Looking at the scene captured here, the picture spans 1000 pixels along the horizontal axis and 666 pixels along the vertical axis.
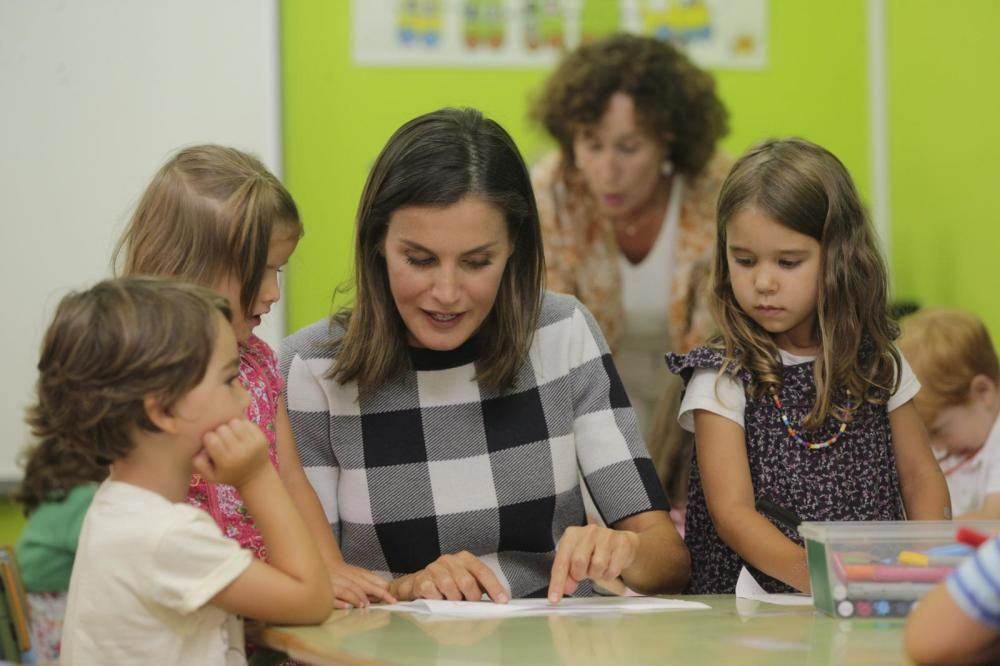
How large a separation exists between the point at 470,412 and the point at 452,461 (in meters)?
0.07

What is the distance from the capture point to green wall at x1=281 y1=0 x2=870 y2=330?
140 inches

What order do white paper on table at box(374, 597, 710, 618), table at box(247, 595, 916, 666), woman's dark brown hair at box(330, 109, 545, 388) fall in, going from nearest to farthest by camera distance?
table at box(247, 595, 916, 666)
white paper on table at box(374, 597, 710, 618)
woman's dark brown hair at box(330, 109, 545, 388)

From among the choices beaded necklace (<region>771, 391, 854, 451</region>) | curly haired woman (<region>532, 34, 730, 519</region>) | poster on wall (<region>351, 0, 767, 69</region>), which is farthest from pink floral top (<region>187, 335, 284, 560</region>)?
poster on wall (<region>351, 0, 767, 69</region>)

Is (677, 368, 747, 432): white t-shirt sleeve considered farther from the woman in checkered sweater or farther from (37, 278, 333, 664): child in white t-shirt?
(37, 278, 333, 664): child in white t-shirt

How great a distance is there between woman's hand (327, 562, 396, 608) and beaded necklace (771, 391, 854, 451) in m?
0.62

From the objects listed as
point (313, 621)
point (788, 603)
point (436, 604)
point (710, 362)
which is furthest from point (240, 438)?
point (710, 362)

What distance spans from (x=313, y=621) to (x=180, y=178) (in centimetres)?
61

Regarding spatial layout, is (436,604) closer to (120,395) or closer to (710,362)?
(120,395)

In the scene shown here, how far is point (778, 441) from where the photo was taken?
1855 millimetres

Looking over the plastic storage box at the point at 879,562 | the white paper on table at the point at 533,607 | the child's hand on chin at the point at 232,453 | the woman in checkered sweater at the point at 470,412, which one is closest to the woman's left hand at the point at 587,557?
the white paper on table at the point at 533,607

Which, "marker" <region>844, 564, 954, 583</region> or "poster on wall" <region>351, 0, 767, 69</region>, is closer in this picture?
"marker" <region>844, 564, 954, 583</region>

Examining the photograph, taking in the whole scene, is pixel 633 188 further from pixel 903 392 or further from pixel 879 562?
pixel 879 562

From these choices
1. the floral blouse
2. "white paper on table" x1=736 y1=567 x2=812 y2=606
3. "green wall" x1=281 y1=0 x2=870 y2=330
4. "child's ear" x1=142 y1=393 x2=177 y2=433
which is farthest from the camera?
"green wall" x1=281 y1=0 x2=870 y2=330

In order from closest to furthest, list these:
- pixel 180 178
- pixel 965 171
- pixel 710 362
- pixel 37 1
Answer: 1. pixel 180 178
2. pixel 710 362
3. pixel 965 171
4. pixel 37 1
